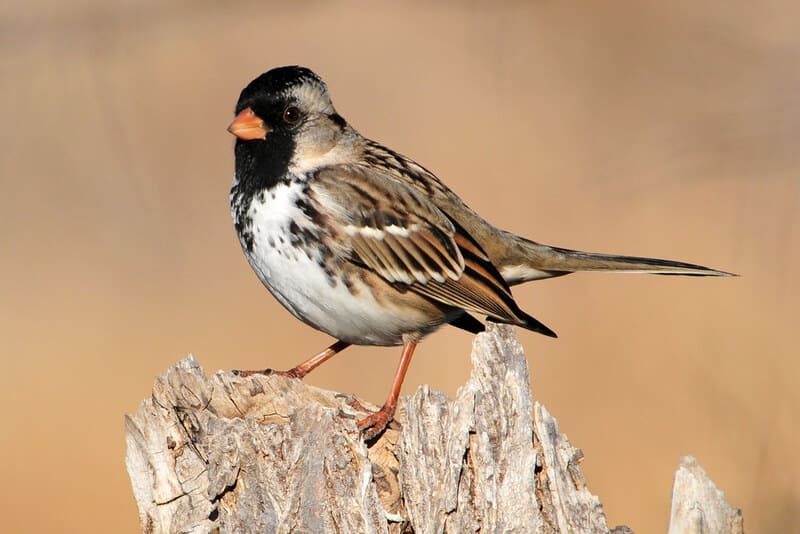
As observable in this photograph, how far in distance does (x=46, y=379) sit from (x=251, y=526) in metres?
3.90

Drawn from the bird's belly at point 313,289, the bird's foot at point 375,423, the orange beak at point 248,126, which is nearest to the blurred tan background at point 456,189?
the orange beak at point 248,126

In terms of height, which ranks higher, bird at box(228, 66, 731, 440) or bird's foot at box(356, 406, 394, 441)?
bird at box(228, 66, 731, 440)

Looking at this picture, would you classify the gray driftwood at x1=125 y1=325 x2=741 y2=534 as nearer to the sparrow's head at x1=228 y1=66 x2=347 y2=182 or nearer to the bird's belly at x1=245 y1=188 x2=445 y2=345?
the bird's belly at x1=245 y1=188 x2=445 y2=345

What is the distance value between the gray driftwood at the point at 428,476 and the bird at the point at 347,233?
81cm

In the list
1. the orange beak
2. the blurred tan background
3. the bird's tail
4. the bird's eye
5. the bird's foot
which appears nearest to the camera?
the bird's foot

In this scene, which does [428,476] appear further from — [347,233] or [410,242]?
[410,242]

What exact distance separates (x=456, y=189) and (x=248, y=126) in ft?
10.0

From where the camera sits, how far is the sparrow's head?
471 centimetres

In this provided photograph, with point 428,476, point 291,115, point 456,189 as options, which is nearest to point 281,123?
point 291,115

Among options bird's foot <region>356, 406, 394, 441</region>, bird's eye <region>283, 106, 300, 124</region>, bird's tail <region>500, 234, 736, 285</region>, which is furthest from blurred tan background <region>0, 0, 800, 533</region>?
bird's foot <region>356, 406, 394, 441</region>

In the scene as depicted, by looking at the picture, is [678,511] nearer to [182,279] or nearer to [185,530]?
[185,530]

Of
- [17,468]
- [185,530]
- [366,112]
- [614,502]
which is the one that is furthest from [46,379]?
[185,530]

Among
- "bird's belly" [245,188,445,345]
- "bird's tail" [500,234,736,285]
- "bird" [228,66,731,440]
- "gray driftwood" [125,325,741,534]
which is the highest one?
"bird's tail" [500,234,736,285]

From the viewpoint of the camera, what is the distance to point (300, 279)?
452 cm
